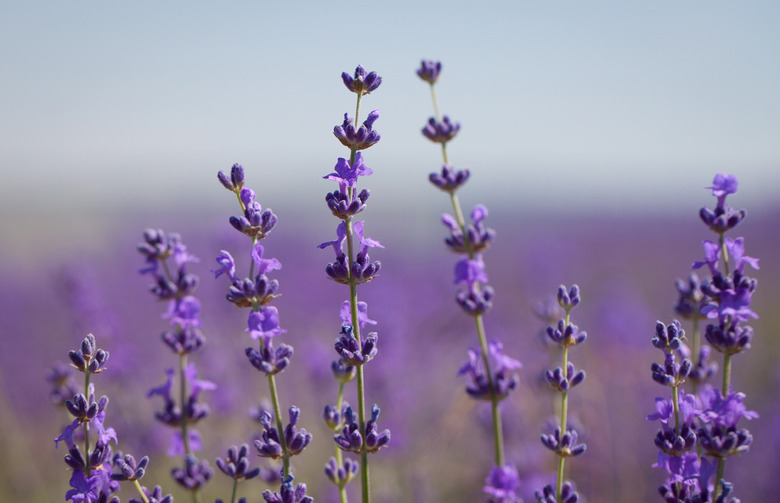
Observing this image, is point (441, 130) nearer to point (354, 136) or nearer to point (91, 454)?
point (354, 136)

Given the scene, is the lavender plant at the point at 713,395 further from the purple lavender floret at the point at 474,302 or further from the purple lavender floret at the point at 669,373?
the purple lavender floret at the point at 474,302

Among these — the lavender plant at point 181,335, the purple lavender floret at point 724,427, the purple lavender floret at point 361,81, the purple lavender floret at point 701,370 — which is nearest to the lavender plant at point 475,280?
the purple lavender floret at point 361,81

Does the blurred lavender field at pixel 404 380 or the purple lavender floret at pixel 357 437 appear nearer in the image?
the purple lavender floret at pixel 357 437

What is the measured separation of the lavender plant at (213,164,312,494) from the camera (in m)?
1.57

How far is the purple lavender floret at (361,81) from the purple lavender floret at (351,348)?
657 mm

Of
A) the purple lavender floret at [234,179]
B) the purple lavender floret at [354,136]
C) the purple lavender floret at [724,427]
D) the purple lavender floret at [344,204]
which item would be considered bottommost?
the purple lavender floret at [724,427]

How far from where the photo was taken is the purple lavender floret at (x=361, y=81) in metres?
1.68

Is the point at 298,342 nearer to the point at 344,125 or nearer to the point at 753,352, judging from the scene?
the point at 753,352

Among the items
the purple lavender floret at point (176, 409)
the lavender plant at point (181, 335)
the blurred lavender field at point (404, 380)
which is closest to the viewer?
the lavender plant at point (181, 335)

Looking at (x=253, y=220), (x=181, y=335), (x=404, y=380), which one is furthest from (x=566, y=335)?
(x=404, y=380)

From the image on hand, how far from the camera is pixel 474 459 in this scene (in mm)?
5801

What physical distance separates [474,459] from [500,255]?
14585 millimetres

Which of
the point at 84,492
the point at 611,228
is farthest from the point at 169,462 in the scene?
the point at 611,228

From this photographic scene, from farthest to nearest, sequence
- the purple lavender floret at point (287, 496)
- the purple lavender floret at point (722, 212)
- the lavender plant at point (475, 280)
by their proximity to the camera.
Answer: the lavender plant at point (475, 280), the purple lavender floret at point (722, 212), the purple lavender floret at point (287, 496)
